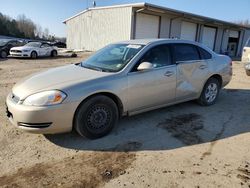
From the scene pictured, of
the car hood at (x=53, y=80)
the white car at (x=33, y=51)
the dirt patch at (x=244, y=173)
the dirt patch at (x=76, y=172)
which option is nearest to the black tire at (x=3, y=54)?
the white car at (x=33, y=51)

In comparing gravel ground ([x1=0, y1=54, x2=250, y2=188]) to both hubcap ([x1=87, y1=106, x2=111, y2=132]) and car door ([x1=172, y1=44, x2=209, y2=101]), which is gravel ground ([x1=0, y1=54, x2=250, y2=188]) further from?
car door ([x1=172, y1=44, x2=209, y2=101])

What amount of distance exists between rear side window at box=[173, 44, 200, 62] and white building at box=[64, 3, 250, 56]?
12542 mm

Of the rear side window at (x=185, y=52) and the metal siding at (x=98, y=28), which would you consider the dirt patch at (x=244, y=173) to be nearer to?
the rear side window at (x=185, y=52)

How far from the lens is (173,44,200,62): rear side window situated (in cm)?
505

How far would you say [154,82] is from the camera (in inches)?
177

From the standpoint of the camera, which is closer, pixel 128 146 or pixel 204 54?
pixel 128 146

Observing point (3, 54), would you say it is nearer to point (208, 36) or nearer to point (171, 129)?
point (171, 129)

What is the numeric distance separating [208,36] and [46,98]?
82.4 ft

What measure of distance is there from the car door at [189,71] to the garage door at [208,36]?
21.0 metres

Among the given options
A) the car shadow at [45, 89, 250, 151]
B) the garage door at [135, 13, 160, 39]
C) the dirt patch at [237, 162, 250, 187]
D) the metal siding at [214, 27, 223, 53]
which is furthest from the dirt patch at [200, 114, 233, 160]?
the metal siding at [214, 27, 223, 53]

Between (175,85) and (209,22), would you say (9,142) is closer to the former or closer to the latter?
(175,85)

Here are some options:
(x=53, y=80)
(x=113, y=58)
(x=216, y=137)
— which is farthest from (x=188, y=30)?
(x=53, y=80)

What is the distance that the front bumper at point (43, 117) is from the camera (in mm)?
3408

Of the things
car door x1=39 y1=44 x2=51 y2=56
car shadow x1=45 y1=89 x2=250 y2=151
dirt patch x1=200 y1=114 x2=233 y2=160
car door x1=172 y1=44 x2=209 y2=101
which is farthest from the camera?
car door x1=39 y1=44 x2=51 y2=56
